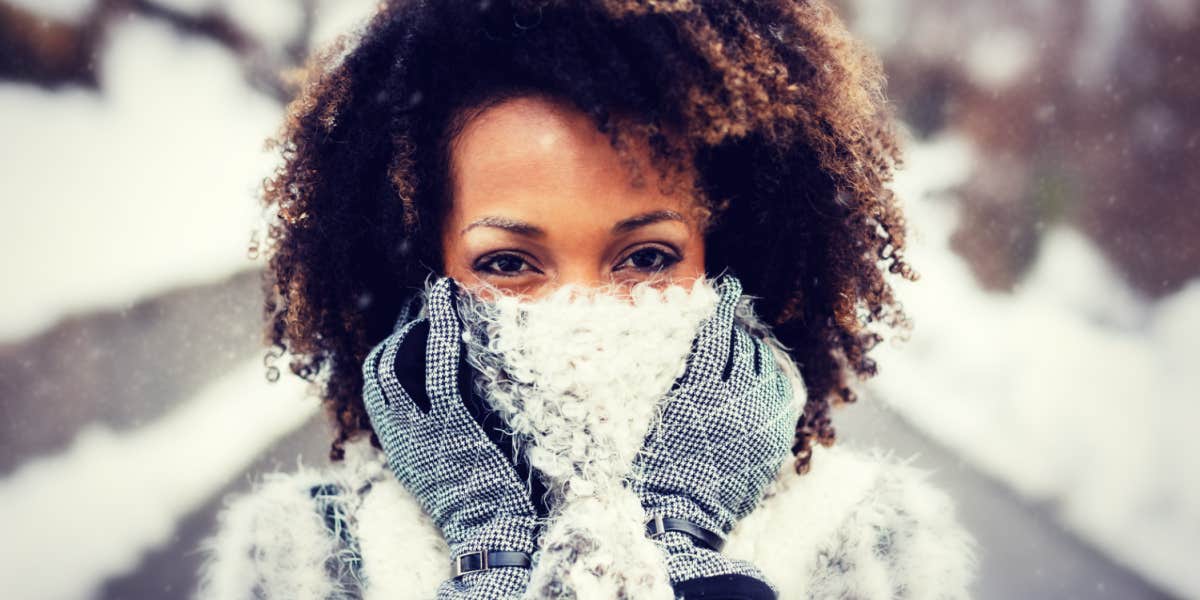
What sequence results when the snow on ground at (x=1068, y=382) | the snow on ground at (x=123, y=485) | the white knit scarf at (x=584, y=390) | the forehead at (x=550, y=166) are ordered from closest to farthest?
the white knit scarf at (x=584, y=390)
the forehead at (x=550, y=166)
the snow on ground at (x=123, y=485)
the snow on ground at (x=1068, y=382)

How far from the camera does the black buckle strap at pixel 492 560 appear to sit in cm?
98

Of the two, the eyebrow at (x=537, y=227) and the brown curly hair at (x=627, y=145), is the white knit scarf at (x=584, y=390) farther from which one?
the brown curly hair at (x=627, y=145)

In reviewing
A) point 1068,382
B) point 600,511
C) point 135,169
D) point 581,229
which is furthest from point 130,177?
point 1068,382

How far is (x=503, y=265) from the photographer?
1135 millimetres

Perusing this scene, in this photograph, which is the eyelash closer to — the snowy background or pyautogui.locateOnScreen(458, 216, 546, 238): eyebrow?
pyautogui.locateOnScreen(458, 216, 546, 238): eyebrow

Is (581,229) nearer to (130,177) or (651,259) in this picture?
(651,259)

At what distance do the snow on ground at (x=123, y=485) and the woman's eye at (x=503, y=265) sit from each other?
70 cm

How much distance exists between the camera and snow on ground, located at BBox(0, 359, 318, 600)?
60.9 inches

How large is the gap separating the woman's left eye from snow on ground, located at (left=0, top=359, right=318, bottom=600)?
0.81 m

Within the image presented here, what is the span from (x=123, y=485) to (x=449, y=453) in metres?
0.91

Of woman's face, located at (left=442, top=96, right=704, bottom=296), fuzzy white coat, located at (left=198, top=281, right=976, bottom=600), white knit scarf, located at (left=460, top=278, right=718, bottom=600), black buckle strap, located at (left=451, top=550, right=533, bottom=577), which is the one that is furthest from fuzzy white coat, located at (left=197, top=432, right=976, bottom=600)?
woman's face, located at (left=442, top=96, right=704, bottom=296)

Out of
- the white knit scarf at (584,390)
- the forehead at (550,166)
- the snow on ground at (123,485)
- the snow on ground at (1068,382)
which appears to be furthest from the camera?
the snow on ground at (1068,382)

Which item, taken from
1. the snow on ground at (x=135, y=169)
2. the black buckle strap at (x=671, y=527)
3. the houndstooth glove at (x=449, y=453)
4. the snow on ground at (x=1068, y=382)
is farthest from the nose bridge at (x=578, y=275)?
the snow on ground at (x=1068, y=382)

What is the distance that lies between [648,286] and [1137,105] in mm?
1214
